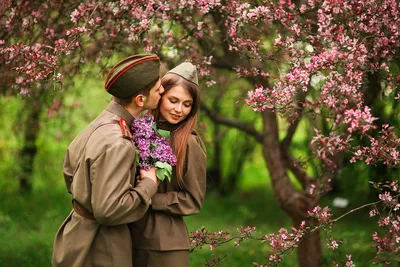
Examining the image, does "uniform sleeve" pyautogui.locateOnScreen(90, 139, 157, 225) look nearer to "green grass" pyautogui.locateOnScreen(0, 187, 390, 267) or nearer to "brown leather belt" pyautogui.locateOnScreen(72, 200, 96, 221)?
"brown leather belt" pyautogui.locateOnScreen(72, 200, 96, 221)

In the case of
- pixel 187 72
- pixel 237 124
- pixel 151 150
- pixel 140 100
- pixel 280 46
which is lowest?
pixel 151 150

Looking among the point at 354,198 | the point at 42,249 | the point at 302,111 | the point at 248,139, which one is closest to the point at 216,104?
the point at 248,139

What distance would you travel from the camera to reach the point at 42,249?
6.00 metres

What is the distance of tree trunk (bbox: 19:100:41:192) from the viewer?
25.4ft

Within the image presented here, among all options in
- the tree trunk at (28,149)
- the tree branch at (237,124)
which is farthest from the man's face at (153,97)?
the tree trunk at (28,149)

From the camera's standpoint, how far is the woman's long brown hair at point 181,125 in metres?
3.23

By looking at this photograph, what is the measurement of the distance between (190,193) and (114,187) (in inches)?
21.7

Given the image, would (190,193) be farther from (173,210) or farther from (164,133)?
(164,133)

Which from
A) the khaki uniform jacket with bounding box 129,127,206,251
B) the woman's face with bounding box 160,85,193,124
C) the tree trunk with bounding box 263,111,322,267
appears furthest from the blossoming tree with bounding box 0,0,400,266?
the khaki uniform jacket with bounding box 129,127,206,251

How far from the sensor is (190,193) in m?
3.24

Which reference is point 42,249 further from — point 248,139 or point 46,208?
point 248,139

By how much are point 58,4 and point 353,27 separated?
2.04m

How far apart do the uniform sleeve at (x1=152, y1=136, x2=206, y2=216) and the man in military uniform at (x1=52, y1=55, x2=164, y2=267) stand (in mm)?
164

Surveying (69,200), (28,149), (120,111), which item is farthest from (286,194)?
(28,149)
